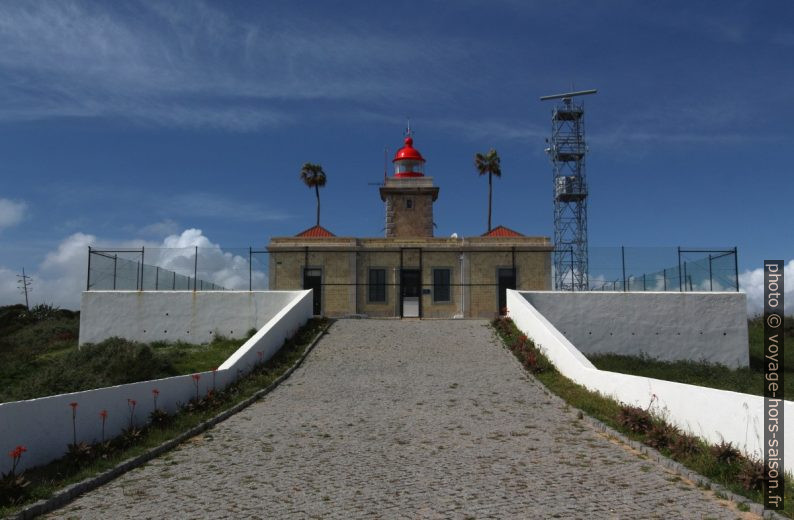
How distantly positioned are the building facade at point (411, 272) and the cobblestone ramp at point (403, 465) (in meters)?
12.6

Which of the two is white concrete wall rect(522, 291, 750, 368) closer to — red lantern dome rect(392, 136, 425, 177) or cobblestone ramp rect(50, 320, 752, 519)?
cobblestone ramp rect(50, 320, 752, 519)

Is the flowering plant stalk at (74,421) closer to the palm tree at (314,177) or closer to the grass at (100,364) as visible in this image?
the grass at (100,364)

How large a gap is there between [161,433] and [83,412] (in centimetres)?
126

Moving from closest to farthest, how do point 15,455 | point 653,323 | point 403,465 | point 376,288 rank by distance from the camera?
1. point 15,455
2. point 403,465
3. point 653,323
4. point 376,288

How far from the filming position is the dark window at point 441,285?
26406 mm

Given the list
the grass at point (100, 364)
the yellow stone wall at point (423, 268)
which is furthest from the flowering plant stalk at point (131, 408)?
the yellow stone wall at point (423, 268)

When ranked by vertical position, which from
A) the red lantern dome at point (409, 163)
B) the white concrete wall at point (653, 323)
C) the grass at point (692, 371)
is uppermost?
the red lantern dome at point (409, 163)

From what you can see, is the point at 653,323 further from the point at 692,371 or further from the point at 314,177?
the point at 314,177

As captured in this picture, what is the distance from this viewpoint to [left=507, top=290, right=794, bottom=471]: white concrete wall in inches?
297

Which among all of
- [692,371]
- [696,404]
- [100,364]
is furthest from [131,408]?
[692,371]

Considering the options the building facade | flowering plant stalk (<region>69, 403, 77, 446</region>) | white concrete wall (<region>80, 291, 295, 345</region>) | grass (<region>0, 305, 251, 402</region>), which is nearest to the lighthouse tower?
the building facade

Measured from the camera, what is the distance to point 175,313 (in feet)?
70.3

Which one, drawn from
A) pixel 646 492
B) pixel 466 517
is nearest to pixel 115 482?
pixel 466 517

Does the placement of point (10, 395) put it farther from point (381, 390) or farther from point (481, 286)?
point (481, 286)
